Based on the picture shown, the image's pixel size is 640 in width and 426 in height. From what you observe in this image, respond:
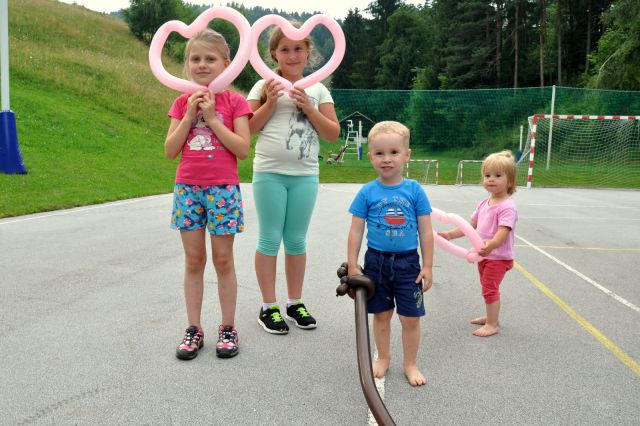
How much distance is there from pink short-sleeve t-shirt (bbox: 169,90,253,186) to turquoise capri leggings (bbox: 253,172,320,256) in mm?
323

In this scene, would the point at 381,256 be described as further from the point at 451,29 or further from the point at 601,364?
the point at 451,29

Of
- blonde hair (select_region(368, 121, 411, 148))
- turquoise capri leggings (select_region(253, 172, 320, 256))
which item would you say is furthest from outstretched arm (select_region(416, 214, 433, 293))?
turquoise capri leggings (select_region(253, 172, 320, 256))

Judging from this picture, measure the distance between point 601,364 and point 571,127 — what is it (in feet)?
63.5

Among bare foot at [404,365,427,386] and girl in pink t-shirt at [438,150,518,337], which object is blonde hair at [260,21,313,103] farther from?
bare foot at [404,365,427,386]

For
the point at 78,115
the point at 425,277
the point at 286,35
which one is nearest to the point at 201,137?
the point at 286,35

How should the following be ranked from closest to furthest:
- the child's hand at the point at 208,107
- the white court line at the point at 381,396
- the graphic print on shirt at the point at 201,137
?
the white court line at the point at 381,396, the child's hand at the point at 208,107, the graphic print on shirt at the point at 201,137

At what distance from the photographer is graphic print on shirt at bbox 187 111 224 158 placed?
285cm

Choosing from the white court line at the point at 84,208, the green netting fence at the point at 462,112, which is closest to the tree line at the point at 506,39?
the green netting fence at the point at 462,112

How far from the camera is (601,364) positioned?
294cm

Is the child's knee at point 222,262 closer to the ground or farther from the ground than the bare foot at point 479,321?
farther from the ground

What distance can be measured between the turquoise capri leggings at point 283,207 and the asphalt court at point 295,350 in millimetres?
582

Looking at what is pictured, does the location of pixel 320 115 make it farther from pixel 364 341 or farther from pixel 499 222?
pixel 364 341

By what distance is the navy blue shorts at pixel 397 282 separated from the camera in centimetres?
262

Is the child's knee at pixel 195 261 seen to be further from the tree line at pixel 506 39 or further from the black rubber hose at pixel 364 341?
the tree line at pixel 506 39
